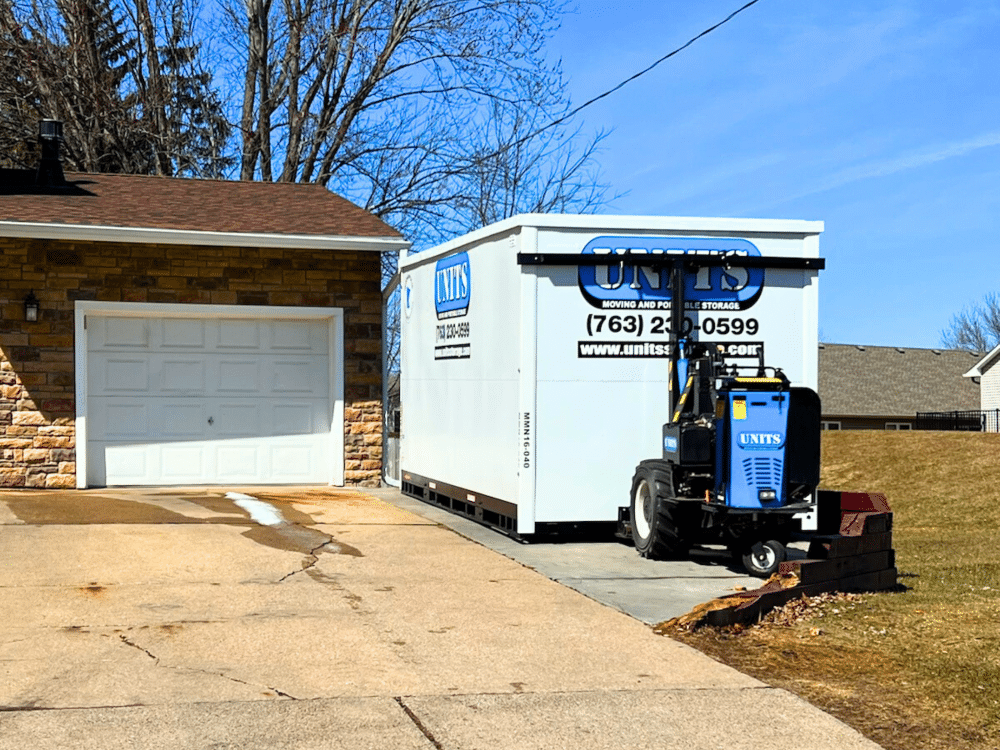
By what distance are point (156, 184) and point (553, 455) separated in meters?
10.1

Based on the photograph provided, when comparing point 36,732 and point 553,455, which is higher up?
point 553,455

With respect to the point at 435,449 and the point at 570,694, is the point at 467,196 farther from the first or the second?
the point at 570,694

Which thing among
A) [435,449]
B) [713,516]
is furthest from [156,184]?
[713,516]

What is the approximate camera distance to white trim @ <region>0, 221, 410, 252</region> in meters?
16.0

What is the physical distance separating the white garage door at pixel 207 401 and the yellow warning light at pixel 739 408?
27.8ft

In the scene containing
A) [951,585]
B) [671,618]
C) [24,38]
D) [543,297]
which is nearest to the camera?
[671,618]

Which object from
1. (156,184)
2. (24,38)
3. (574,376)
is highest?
(24,38)

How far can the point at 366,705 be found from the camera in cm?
630

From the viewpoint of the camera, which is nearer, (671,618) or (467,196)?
(671,618)

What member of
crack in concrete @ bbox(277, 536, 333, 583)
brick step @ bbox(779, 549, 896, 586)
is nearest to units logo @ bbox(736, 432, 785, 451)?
brick step @ bbox(779, 549, 896, 586)

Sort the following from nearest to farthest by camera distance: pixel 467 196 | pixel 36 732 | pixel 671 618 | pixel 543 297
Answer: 1. pixel 36 732
2. pixel 671 618
3. pixel 543 297
4. pixel 467 196

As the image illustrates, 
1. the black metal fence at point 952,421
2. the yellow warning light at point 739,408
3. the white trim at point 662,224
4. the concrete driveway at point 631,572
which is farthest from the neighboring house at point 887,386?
the yellow warning light at point 739,408

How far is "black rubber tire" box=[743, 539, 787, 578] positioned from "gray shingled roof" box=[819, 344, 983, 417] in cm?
4677

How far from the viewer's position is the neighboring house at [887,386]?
56469 mm
